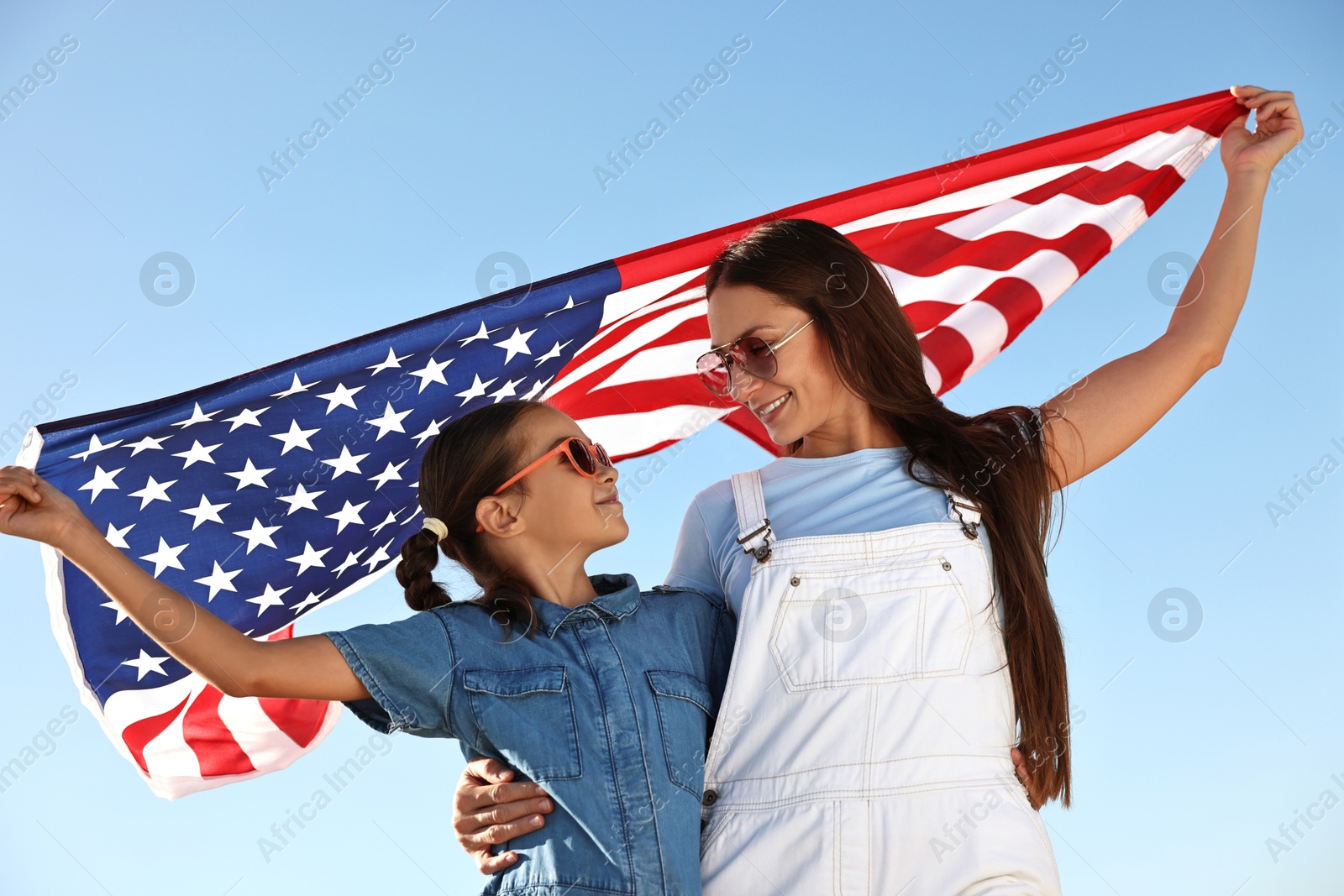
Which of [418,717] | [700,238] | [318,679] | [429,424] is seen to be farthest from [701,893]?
[700,238]

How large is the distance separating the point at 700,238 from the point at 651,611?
189cm

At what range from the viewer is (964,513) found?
314 cm

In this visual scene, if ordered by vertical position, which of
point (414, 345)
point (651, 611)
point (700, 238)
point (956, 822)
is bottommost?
point (956, 822)

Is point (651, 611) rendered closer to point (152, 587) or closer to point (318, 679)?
point (318, 679)

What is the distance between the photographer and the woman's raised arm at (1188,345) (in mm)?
3381

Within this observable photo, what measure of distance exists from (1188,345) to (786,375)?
4.39 ft

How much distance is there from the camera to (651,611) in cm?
331

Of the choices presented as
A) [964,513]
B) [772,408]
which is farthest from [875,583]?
[772,408]

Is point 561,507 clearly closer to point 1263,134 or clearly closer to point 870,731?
point 870,731

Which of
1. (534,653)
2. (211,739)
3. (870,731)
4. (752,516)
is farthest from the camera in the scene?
(211,739)

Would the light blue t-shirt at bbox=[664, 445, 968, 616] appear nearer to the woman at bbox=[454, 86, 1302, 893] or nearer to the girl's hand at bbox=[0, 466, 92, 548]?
the woman at bbox=[454, 86, 1302, 893]

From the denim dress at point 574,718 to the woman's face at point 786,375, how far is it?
2.57 feet

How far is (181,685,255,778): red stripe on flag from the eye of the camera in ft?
14.4

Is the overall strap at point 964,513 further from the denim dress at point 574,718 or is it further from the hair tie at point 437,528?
the hair tie at point 437,528
